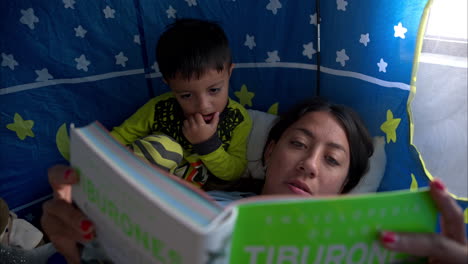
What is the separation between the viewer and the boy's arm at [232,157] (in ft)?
3.54

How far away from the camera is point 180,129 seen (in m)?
1.18

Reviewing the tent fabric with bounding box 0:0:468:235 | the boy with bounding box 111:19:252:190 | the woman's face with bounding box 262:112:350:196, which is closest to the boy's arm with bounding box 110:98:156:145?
the boy with bounding box 111:19:252:190

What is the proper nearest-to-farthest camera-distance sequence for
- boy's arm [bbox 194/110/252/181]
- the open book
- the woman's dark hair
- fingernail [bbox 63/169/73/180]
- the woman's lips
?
the open book < fingernail [bbox 63/169/73/180] < the woman's lips < the woman's dark hair < boy's arm [bbox 194/110/252/181]

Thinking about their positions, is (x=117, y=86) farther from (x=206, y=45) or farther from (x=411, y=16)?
(x=411, y=16)

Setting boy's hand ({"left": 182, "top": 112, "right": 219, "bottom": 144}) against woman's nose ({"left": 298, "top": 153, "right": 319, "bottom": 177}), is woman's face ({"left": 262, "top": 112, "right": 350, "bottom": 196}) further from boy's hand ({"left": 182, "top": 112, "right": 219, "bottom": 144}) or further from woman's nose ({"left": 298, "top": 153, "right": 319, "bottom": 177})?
boy's hand ({"left": 182, "top": 112, "right": 219, "bottom": 144})

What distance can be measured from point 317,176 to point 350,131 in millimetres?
194

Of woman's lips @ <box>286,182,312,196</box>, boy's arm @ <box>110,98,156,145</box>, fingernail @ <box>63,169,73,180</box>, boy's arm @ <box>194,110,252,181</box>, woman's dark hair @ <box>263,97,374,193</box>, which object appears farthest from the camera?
boy's arm @ <box>110,98,156,145</box>

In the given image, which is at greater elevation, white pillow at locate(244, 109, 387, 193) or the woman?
the woman

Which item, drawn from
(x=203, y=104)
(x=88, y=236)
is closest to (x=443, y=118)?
(x=203, y=104)

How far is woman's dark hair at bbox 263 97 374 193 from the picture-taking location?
96cm

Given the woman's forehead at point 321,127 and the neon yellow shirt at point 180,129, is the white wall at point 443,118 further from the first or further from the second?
the neon yellow shirt at point 180,129

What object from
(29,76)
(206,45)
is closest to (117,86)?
(29,76)

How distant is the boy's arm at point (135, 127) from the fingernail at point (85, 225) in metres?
0.62

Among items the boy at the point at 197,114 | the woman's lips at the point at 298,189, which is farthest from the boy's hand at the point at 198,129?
the woman's lips at the point at 298,189
